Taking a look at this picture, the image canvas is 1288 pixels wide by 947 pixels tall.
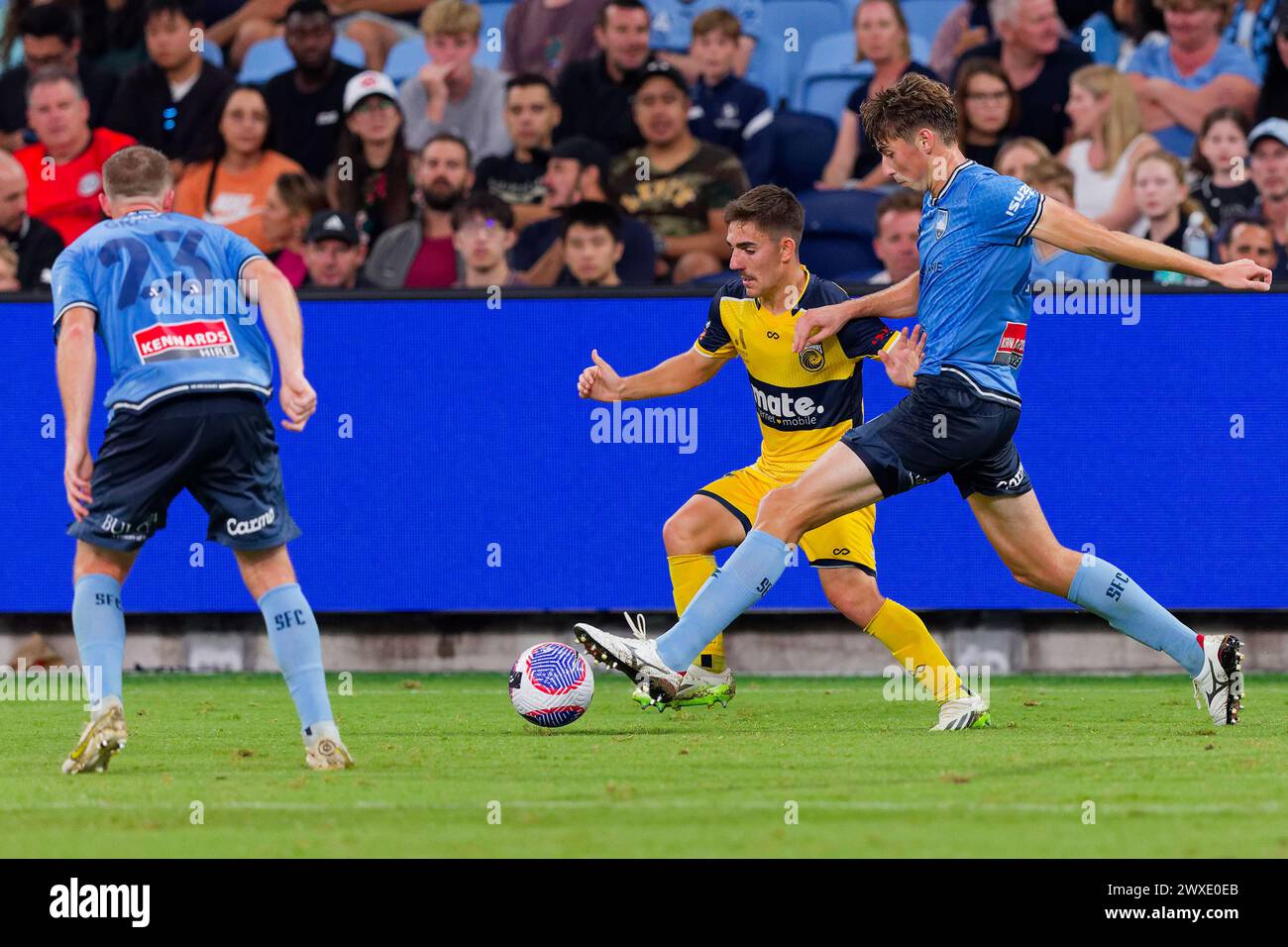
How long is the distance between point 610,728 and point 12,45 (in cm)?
868

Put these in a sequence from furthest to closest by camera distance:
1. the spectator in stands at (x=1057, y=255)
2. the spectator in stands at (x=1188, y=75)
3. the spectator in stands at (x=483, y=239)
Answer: the spectator in stands at (x=1188, y=75) < the spectator in stands at (x=483, y=239) < the spectator in stands at (x=1057, y=255)

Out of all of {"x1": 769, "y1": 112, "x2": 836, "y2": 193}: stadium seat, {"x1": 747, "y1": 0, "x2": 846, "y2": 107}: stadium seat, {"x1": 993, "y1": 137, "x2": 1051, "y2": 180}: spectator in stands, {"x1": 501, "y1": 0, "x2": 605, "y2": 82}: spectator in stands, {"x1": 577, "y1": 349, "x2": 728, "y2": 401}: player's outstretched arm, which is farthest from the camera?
{"x1": 747, "y1": 0, "x2": 846, "y2": 107}: stadium seat

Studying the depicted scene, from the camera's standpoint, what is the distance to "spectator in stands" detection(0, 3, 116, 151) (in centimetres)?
1335

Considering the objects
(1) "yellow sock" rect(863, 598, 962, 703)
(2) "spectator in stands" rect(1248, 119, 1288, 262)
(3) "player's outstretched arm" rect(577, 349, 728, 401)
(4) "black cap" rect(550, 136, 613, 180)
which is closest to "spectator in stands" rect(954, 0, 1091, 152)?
(2) "spectator in stands" rect(1248, 119, 1288, 262)

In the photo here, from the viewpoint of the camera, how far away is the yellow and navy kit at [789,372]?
8078 mm

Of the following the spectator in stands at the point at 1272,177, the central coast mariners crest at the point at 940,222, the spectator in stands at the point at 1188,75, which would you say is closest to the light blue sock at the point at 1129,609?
the central coast mariners crest at the point at 940,222

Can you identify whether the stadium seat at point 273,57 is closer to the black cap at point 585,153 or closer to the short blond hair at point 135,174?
the black cap at point 585,153

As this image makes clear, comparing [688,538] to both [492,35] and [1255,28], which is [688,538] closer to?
[492,35]

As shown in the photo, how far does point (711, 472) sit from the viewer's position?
34.3 ft

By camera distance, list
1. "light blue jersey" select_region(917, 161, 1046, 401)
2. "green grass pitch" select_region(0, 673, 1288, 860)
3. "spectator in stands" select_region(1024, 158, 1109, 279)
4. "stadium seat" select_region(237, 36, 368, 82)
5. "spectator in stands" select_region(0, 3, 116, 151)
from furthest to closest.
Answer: "stadium seat" select_region(237, 36, 368, 82), "spectator in stands" select_region(0, 3, 116, 151), "spectator in stands" select_region(1024, 158, 1109, 279), "light blue jersey" select_region(917, 161, 1046, 401), "green grass pitch" select_region(0, 673, 1288, 860)

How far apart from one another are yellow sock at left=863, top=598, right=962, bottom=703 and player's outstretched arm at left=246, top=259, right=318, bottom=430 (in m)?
2.80

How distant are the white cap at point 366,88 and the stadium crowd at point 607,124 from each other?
0.01 metres

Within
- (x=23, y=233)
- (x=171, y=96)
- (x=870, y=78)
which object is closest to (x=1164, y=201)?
(x=870, y=78)

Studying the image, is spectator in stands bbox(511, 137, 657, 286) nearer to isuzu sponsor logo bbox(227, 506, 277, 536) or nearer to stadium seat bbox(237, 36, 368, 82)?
stadium seat bbox(237, 36, 368, 82)
